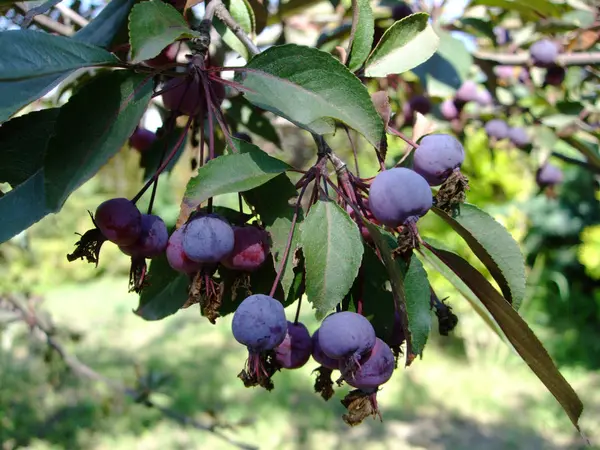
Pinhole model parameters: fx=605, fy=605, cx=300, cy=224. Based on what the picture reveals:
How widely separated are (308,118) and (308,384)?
11.4 ft

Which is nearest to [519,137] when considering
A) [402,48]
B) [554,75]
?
[554,75]

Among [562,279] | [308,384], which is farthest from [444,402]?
[562,279]

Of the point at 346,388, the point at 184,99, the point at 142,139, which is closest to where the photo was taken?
the point at 184,99

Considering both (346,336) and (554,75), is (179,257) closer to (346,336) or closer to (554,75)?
(346,336)

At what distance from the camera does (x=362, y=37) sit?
2.07 ft

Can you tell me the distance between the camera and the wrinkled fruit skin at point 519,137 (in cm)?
154

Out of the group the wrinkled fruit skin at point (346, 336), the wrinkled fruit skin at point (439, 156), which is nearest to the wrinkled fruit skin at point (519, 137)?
the wrinkled fruit skin at point (439, 156)

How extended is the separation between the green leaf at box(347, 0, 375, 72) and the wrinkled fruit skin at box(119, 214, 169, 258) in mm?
261

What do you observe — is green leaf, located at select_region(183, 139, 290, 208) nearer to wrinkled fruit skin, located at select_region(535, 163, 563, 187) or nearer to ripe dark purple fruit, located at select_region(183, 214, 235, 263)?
ripe dark purple fruit, located at select_region(183, 214, 235, 263)

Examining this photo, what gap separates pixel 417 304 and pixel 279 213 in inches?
5.9

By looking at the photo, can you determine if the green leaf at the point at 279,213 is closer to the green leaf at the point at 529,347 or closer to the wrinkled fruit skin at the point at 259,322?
the wrinkled fruit skin at the point at 259,322

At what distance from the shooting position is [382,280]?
580mm

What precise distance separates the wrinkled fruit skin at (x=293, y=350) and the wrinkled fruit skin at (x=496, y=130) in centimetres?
117

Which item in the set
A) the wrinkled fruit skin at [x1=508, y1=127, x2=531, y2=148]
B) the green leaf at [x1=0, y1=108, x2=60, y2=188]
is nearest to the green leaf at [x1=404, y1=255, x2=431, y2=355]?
the green leaf at [x1=0, y1=108, x2=60, y2=188]
